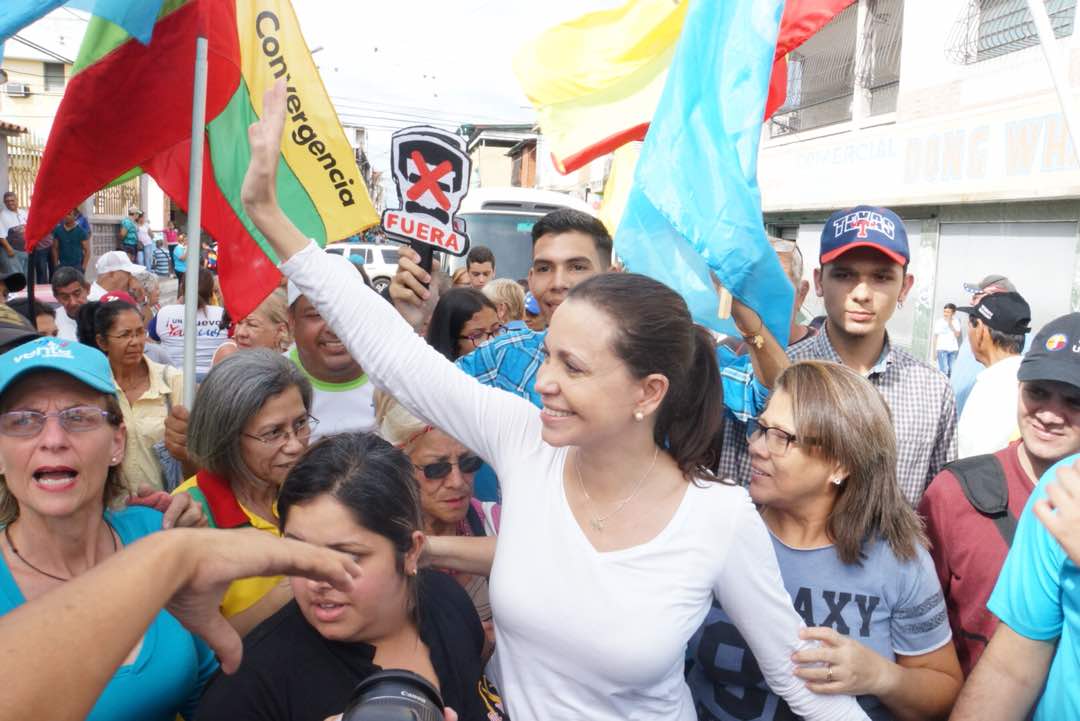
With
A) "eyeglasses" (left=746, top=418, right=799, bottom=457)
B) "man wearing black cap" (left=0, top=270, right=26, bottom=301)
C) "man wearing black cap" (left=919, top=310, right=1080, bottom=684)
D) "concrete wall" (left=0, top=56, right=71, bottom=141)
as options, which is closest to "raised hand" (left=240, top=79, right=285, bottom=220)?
"eyeglasses" (left=746, top=418, right=799, bottom=457)

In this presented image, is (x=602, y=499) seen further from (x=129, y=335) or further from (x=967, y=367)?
(x=967, y=367)

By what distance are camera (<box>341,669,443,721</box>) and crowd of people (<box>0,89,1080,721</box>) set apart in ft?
0.86

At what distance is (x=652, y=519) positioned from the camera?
5.85 feet

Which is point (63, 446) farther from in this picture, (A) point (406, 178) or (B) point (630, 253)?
(B) point (630, 253)

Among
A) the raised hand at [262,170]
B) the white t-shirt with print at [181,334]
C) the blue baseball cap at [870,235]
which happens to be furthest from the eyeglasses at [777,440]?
the white t-shirt with print at [181,334]

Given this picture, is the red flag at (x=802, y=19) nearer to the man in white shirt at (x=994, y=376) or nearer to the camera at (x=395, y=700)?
the man in white shirt at (x=994, y=376)

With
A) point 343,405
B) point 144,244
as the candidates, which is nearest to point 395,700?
point 343,405

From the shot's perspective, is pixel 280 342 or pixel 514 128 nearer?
pixel 280 342

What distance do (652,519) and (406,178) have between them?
1320 mm

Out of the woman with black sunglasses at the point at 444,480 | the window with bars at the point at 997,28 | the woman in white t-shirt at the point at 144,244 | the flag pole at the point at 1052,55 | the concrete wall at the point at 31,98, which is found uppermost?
the concrete wall at the point at 31,98

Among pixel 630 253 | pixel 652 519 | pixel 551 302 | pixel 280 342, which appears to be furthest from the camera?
pixel 280 342

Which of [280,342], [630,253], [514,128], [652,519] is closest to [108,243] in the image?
[280,342]

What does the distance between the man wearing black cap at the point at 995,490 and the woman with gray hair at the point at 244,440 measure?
Answer: 1867 millimetres

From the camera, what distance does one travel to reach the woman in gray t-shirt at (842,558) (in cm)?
207
